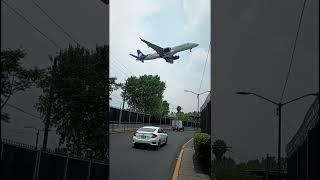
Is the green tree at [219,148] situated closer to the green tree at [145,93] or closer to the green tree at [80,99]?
Answer: the green tree at [145,93]

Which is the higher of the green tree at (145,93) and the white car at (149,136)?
the green tree at (145,93)

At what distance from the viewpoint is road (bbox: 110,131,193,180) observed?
118 inches

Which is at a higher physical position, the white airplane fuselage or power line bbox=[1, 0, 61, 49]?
the white airplane fuselage

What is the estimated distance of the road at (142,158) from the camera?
9.80 feet

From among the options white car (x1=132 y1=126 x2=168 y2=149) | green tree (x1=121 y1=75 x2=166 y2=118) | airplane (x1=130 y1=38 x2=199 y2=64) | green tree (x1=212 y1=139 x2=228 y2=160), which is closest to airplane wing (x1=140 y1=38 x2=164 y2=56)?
airplane (x1=130 y1=38 x2=199 y2=64)

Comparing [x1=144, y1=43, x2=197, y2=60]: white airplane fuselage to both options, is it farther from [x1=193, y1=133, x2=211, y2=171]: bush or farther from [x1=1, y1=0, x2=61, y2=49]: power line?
[x1=1, y1=0, x2=61, y2=49]: power line

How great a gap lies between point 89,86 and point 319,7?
1.36 m

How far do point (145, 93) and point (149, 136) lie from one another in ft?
1.03

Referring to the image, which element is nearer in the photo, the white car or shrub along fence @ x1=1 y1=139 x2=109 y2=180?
shrub along fence @ x1=1 y1=139 x2=109 y2=180

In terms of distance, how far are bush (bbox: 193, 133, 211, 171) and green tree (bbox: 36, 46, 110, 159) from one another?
61cm


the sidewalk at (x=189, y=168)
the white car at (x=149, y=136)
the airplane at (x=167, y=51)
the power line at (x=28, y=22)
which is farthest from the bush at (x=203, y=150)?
the power line at (x=28, y=22)

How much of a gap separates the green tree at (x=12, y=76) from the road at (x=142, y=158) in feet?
3.80

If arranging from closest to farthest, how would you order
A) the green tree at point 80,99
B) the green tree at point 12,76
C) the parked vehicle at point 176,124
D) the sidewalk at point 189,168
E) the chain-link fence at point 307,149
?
the chain-link fence at point 307,149, the green tree at point 12,76, the green tree at point 80,99, the sidewalk at point 189,168, the parked vehicle at point 176,124

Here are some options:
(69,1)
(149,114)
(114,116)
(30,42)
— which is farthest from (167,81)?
(30,42)
